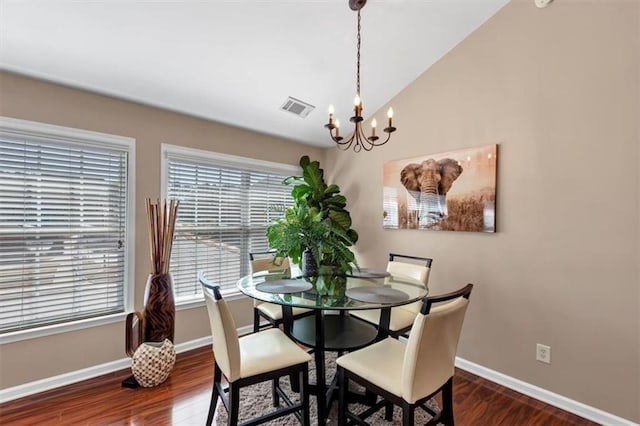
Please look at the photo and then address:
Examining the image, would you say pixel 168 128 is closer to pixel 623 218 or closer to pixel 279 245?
pixel 279 245

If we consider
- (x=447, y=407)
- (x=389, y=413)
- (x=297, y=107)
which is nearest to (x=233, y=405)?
(x=389, y=413)

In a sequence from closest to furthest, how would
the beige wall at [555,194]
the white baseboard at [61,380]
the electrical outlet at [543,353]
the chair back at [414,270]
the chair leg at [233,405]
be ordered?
1. the chair leg at [233,405]
2. the beige wall at [555,194]
3. the white baseboard at [61,380]
4. the electrical outlet at [543,353]
5. the chair back at [414,270]

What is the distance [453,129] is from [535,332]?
5.91 feet

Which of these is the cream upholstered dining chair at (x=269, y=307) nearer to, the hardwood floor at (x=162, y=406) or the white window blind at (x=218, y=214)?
the white window blind at (x=218, y=214)

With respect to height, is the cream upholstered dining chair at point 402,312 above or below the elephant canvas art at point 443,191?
below

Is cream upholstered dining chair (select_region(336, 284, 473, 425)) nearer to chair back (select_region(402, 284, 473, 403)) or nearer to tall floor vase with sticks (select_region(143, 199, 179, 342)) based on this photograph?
chair back (select_region(402, 284, 473, 403))

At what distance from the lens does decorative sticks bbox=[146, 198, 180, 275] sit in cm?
243

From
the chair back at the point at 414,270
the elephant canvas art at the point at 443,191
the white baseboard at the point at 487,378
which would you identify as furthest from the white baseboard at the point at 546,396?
the elephant canvas art at the point at 443,191

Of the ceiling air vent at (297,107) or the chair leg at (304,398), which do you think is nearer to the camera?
the chair leg at (304,398)

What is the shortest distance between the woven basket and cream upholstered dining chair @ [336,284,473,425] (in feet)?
4.78

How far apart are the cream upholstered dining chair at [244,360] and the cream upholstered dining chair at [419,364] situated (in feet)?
0.85

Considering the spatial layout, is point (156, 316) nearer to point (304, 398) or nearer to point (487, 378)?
point (304, 398)

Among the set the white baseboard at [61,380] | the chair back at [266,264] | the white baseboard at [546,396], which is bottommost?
the white baseboard at [546,396]

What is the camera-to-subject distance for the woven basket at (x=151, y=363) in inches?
89.4
